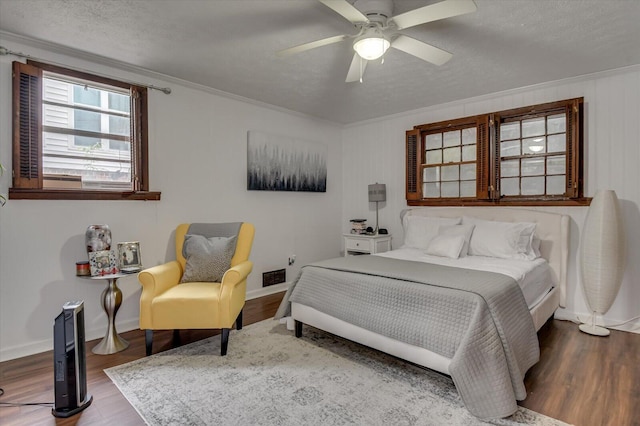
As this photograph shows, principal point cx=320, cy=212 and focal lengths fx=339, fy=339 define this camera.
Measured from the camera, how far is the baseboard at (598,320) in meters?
3.13

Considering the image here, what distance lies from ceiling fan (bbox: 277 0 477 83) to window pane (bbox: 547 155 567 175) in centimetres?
203

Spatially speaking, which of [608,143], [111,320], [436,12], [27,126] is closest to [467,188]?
[608,143]

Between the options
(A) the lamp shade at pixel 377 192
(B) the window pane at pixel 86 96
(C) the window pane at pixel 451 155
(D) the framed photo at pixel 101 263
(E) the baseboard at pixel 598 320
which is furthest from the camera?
(A) the lamp shade at pixel 377 192

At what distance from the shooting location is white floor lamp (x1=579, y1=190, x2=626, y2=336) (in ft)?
9.70

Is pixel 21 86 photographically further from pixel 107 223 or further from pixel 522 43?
pixel 522 43

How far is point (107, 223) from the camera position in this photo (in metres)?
3.05

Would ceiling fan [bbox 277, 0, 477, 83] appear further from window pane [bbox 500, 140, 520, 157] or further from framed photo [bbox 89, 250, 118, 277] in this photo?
framed photo [bbox 89, 250, 118, 277]

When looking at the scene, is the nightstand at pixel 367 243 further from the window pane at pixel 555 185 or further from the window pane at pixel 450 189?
the window pane at pixel 555 185

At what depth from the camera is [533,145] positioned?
3717 millimetres

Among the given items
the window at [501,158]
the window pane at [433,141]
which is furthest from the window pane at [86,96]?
the window pane at [433,141]

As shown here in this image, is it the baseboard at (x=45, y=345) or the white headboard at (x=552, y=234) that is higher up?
the white headboard at (x=552, y=234)

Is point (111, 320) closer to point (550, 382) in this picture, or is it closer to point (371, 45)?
point (371, 45)

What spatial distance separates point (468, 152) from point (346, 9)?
288 centimetres

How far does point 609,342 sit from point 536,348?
4.06ft
